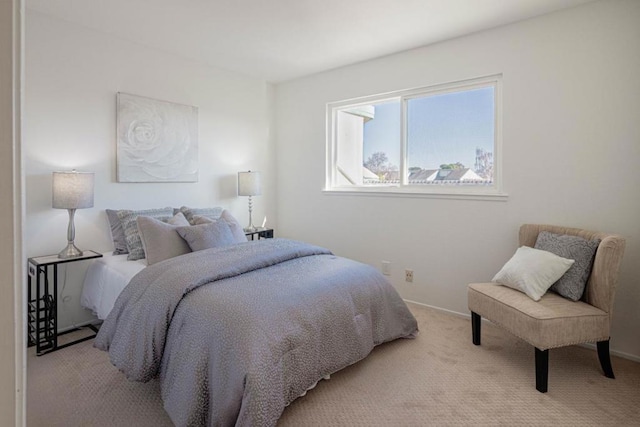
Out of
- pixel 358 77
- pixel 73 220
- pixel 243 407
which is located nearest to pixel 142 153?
pixel 73 220

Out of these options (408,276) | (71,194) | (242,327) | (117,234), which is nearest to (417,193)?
(408,276)

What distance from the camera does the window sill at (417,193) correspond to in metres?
3.05

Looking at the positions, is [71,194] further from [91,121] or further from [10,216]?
[10,216]

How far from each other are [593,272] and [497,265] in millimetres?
814

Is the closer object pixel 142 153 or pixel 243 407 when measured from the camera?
pixel 243 407

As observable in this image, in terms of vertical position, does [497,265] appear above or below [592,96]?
below

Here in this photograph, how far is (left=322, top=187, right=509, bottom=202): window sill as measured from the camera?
3048mm

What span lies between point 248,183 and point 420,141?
1.90 meters

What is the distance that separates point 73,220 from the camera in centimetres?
279

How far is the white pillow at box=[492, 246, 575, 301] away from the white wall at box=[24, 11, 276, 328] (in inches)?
118

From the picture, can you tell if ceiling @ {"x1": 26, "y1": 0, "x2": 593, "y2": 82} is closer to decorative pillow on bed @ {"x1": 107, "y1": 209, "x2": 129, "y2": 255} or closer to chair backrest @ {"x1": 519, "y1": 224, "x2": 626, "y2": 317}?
decorative pillow on bed @ {"x1": 107, "y1": 209, "x2": 129, "y2": 255}

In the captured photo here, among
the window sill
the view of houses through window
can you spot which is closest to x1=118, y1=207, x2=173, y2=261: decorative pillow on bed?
the window sill

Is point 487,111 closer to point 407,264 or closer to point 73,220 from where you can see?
point 407,264

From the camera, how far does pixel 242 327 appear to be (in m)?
1.72
